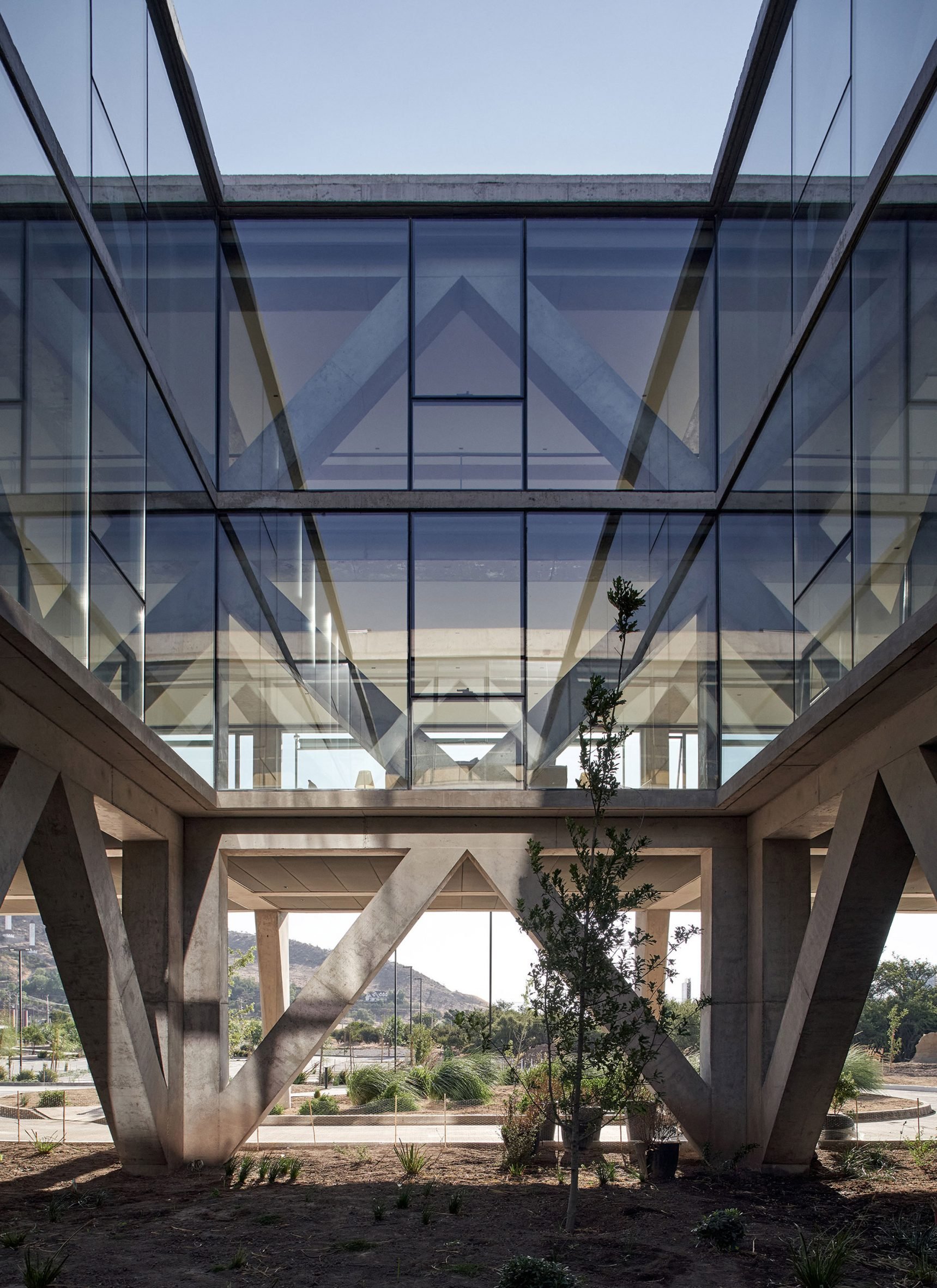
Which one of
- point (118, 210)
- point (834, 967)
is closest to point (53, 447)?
point (118, 210)

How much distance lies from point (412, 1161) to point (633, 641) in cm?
659

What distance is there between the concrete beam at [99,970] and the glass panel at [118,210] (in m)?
4.77

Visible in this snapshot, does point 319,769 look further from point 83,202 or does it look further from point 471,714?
point 83,202

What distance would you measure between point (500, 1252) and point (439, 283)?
11.4m

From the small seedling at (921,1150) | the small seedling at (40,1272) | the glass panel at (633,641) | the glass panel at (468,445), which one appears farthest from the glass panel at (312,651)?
the small seedling at (921,1150)

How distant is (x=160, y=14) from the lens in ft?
40.8

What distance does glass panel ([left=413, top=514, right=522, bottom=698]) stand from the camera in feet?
49.5

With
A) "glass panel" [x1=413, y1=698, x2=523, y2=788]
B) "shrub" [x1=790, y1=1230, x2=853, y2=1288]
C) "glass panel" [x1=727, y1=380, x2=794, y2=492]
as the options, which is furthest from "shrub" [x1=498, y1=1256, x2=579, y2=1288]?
"glass panel" [x1=727, y1=380, x2=794, y2=492]

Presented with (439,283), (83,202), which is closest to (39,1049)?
(439,283)

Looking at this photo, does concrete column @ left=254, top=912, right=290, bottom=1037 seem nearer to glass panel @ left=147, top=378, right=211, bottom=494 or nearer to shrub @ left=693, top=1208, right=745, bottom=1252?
glass panel @ left=147, top=378, right=211, bottom=494

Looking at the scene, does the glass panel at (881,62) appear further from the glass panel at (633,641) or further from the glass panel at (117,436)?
the glass panel at (117,436)

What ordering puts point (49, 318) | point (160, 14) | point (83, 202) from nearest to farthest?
1. point (49, 318)
2. point (83, 202)
3. point (160, 14)

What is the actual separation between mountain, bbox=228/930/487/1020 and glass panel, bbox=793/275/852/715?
114 metres

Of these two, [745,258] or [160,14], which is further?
[745,258]
